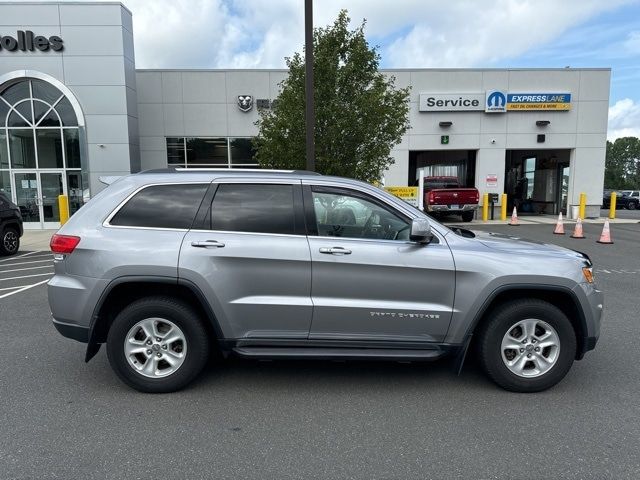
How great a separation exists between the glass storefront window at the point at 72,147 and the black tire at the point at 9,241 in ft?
21.3

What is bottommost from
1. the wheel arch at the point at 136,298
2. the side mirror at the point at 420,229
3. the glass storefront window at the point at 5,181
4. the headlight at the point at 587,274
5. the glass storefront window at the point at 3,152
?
the wheel arch at the point at 136,298

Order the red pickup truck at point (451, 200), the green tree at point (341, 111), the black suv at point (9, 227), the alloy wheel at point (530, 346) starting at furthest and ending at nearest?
the red pickup truck at point (451, 200)
the black suv at point (9, 227)
the green tree at point (341, 111)
the alloy wheel at point (530, 346)

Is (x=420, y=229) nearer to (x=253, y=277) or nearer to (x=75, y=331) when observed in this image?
(x=253, y=277)

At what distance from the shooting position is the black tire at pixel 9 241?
37.6ft

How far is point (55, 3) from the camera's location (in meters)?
16.6

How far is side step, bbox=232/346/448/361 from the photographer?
371 cm

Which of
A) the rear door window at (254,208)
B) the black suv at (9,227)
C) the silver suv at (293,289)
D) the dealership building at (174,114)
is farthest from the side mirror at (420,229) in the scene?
the dealership building at (174,114)

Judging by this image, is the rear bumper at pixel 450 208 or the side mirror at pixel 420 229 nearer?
the side mirror at pixel 420 229

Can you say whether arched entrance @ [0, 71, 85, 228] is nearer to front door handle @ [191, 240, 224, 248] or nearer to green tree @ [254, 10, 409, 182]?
green tree @ [254, 10, 409, 182]

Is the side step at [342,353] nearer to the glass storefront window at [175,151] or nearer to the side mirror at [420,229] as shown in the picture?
the side mirror at [420,229]

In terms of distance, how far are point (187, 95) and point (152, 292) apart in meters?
17.5

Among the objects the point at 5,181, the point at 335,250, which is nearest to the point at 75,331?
the point at 335,250

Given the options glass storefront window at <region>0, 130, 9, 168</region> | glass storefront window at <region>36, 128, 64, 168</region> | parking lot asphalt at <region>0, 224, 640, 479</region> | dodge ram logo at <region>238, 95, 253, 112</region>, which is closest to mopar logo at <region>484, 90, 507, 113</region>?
dodge ram logo at <region>238, 95, 253, 112</region>

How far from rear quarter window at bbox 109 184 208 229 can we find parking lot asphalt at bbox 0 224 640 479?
4.62 ft
